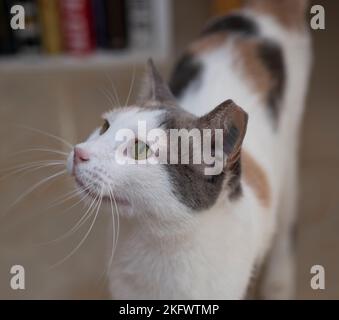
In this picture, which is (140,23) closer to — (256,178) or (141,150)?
(256,178)

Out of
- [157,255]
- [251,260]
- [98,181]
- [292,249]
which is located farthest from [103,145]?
[292,249]

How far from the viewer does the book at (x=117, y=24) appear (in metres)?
1.68

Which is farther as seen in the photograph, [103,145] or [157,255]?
[157,255]

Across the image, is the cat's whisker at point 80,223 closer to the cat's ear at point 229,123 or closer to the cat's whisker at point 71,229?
the cat's whisker at point 71,229

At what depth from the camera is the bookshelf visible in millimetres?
1356

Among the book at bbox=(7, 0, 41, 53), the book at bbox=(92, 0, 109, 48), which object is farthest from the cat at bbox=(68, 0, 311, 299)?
the book at bbox=(92, 0, 109, 48)

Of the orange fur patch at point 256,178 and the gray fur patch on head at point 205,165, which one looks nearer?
the gray fur patch on head at point 205,165

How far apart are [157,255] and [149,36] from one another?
44.4 inches

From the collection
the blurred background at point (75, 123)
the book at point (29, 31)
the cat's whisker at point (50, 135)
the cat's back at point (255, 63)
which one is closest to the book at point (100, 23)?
the blurred background at point (75, 123)

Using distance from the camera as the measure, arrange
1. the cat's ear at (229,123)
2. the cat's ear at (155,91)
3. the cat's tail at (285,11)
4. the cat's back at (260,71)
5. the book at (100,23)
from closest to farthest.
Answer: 1. the cat's ear at (229,123)
2. the cat's ear at (155,91)
3. the cat's back at (260,71)
4. the cat's tail at (285,11)
5. the book at (100,23)

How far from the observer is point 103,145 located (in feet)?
2.30

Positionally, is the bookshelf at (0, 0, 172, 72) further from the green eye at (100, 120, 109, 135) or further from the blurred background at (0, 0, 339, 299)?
the green eye at (100, 120, 109, 135)
